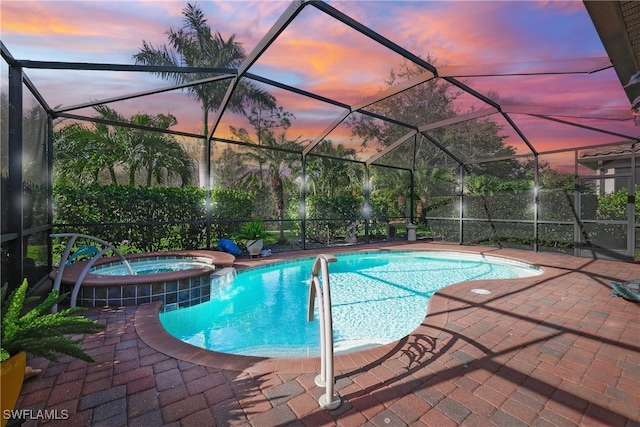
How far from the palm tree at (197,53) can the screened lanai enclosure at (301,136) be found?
0.21ft

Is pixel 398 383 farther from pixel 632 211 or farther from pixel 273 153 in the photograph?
pixel 273 153

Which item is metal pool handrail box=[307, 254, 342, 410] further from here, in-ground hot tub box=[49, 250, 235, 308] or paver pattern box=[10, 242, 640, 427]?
in-ground hot tub box=[49, 250, 235, 308]

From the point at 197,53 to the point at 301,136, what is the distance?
702 cm

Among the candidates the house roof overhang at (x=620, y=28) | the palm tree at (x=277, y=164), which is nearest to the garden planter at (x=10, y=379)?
the house roof overhang at (x=620, y=28)

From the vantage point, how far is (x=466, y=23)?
676cm

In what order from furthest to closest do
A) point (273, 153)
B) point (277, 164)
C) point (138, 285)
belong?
point (273, 153) → point (277, 164) → point (138, 285)

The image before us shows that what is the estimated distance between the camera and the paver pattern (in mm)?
1956

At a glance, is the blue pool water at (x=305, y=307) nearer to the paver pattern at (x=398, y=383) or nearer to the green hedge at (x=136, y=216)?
the paver pattern at (x=398, y=383)

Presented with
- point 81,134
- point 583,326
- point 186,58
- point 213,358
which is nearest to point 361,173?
point 186,58

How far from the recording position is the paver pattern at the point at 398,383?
196 centimetres

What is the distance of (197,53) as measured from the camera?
1340 centimetres

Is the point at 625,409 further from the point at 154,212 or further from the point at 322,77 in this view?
the point at 322,77

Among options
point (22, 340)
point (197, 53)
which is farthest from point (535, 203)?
point (197, 53)

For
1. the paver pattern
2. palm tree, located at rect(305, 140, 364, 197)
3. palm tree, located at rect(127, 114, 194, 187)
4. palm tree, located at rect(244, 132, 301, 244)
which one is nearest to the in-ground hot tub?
the paver pattern
